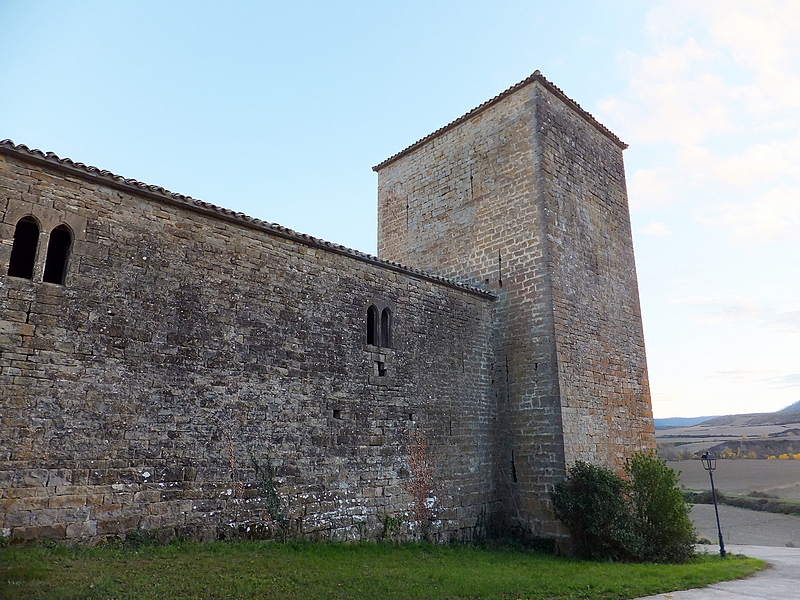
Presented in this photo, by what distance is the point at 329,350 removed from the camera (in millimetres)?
10070

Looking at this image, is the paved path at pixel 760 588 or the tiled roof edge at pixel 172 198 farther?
the paved path at pixel 760 588

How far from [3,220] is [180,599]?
17.6 ft

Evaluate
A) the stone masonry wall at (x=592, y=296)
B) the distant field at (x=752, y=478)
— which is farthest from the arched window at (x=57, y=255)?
the distant field at (x=752, y=478)

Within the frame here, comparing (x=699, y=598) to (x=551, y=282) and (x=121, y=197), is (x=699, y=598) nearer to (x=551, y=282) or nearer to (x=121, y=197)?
(x=551, y=282)

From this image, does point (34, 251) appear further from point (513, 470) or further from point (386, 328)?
point (513, 470)

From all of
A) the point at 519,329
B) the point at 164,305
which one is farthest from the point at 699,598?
the point at 164,305

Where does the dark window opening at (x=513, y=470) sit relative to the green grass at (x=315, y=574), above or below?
above

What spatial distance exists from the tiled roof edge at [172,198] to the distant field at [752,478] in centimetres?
3104

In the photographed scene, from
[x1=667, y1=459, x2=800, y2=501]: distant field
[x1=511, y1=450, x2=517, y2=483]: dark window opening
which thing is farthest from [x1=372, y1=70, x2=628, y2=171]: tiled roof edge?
[x1=667, y1=459, x2=800, y2=501]: distant field

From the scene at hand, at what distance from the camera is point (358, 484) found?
9.92 meters

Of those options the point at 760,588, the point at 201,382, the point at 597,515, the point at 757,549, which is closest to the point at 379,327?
the point at 201,382

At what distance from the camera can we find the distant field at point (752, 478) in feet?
108

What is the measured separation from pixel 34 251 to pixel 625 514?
11953 millimetres

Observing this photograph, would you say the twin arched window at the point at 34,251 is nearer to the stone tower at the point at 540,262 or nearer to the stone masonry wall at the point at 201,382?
the stone masonry wall at the point at 201,382
